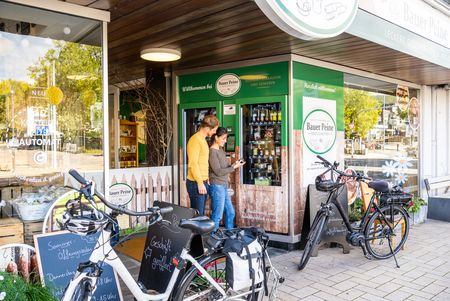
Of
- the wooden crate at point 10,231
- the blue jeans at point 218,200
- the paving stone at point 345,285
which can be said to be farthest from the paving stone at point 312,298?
the wooden crate at point 10,231

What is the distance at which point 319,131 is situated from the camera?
19.1 feet

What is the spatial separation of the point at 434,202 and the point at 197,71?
4991 millimetres

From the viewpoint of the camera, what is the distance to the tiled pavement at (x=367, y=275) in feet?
12.5

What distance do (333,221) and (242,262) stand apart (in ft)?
7.99

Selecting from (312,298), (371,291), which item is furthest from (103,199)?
(371,291)

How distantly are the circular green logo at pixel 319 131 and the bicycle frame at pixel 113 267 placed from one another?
318 cm

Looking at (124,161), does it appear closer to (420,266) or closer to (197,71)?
(197,71)

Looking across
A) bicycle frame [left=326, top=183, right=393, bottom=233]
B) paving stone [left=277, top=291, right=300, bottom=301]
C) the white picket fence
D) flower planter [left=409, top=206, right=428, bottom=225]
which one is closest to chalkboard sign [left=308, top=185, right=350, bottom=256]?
bicycle frame [left=326, top=183, right=393, bottom=233]

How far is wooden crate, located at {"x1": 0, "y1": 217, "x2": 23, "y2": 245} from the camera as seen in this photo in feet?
10.8

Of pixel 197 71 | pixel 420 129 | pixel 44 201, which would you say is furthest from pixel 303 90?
pixel 420 129

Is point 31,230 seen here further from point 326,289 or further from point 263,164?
point 263,164

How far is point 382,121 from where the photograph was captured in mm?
7633

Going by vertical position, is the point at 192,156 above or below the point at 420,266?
above

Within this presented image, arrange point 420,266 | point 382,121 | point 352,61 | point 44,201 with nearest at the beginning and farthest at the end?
point 44,201 < point 420,266 < point 352,61 < point 382,121
